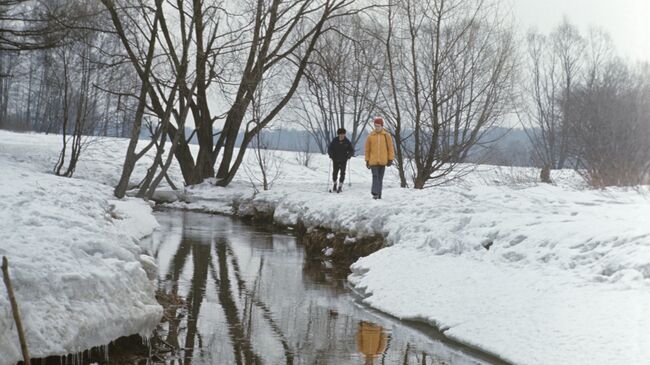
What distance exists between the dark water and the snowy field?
49cm

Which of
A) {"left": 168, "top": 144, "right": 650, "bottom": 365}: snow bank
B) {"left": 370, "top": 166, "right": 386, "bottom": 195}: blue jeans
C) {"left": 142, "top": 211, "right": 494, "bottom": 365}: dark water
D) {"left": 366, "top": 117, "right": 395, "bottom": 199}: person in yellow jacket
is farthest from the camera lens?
{"left": 366, "top": 117, "right": 395, "bottom": 199}: person in yellow jacket

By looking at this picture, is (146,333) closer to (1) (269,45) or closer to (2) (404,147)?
(2) (404,147)

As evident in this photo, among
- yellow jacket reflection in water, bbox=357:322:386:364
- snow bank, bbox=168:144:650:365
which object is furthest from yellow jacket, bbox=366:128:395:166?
yellow jacket reflection in water, bbox=357:322:386:364

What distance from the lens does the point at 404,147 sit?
21.3 metres

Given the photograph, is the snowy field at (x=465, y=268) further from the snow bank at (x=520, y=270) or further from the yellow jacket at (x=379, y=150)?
the yellow jacket at (x=379, y=150)

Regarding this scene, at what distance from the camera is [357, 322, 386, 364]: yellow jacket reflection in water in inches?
266

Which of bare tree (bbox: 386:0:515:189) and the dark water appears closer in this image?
the dark water

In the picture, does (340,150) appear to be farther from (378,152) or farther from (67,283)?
(67,283)

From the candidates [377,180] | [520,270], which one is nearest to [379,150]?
[377,180]

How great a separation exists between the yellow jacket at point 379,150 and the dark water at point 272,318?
10.4ft

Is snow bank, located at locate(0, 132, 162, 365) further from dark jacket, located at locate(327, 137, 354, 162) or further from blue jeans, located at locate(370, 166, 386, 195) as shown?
dark jacket, located at locate(327, 137, 354, 162)

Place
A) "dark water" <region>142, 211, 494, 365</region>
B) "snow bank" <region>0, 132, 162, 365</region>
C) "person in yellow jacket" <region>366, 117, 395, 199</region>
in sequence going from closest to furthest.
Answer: "snow bank" <region>0, 132, 162, 365</region> < "dark water" <region>142, 211, 494, 365</region> < "person in yellow jacket" <region>366, 117, 395, 199</region>

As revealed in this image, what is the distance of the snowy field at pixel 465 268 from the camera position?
5.56m

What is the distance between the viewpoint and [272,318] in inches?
317
